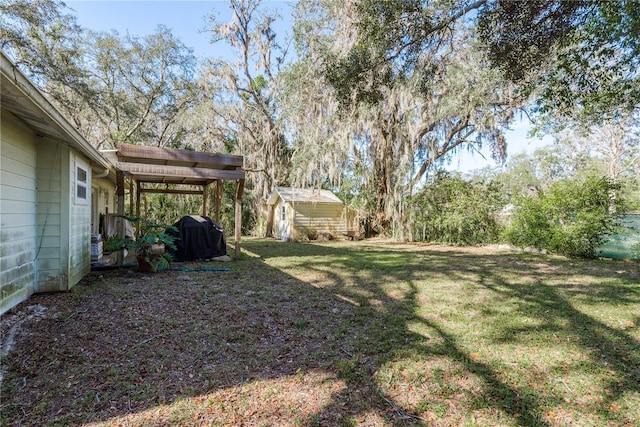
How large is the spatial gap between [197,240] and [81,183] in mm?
3208

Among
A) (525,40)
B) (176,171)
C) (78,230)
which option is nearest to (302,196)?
(176,171)

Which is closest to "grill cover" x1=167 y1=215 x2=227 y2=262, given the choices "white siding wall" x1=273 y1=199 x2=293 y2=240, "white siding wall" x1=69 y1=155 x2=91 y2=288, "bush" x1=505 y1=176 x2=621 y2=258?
"white siding wall" x1=69 y1=155 x2=91 y2=288

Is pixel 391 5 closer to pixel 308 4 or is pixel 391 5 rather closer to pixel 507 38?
pixel 507 38

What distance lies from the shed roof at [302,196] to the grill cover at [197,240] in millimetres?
5815

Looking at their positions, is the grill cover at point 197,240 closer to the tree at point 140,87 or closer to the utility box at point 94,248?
the utility box at point 94,248

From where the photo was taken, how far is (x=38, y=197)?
4211 mm

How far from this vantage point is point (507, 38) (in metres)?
5.20

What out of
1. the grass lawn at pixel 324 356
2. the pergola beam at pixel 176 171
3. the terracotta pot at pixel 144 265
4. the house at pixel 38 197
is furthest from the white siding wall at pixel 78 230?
the pergola beam at pixel 176 171

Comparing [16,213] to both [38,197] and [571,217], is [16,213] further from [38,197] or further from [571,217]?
[571,217]

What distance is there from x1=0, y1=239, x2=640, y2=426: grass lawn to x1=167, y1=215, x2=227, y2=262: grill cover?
8.73ft

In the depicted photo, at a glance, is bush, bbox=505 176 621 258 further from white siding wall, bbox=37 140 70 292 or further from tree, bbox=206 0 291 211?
white siding wall, bbox=37 140 70 292

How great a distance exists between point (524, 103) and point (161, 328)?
1235cm

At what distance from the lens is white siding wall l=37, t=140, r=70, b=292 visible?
14.0 feet

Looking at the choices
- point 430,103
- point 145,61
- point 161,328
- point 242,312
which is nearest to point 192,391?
point 161,328
